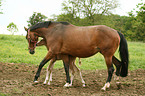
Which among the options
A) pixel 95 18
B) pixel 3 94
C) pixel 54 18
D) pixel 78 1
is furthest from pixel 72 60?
pixel 54 18

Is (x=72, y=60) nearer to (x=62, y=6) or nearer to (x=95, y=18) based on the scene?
(x=95, y=18)

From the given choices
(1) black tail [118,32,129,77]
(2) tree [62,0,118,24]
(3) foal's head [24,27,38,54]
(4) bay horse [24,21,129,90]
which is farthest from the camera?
(2) tree [62,0,118,24]

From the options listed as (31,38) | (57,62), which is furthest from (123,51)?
(57,62)

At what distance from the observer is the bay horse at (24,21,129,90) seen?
6.19 m

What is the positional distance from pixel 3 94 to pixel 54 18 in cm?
4043

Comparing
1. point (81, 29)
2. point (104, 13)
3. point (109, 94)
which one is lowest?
point (109, 94)

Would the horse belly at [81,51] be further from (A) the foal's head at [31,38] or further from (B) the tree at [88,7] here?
(B) the tree at [88,7]

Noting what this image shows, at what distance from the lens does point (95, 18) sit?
37312 mm

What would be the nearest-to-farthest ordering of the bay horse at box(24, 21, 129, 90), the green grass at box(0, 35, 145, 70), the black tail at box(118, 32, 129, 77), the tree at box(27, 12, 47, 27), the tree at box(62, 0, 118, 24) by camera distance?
the bay horse at box(24, 21, 129, 90) < the black tail at box(118, 32, 129, 77) < the green grass at box(0, 35, 145, 70) < the tree at box(62, 0, 118, 24) < the tree at box(27, 12, 47, 27)

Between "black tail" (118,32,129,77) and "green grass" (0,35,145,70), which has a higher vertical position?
"black tail" (118,32,129,77)

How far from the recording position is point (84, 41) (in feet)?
20.6

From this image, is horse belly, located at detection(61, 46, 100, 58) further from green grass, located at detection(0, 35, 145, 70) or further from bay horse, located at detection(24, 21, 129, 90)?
green grass, located at detection(0, 35, 145, 70)

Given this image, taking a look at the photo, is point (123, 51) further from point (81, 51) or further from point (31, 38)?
point (31, 38)

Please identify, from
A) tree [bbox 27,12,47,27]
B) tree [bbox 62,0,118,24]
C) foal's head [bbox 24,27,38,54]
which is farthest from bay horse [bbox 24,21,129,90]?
tree [bbox 27,12,47,27]
